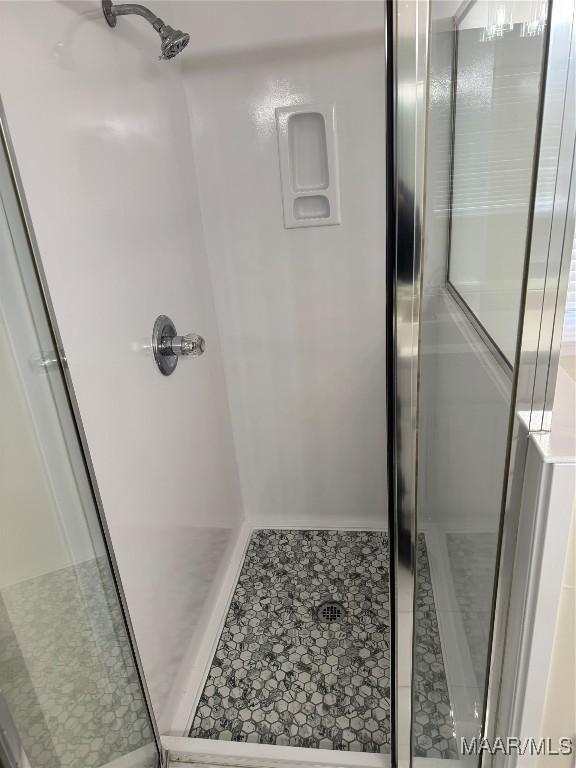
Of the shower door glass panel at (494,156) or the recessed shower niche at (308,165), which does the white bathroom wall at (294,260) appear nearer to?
the recessed shower niche at (308,165)

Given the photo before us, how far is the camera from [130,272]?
4.43 feet

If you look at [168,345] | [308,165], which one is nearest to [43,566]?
[168,345]

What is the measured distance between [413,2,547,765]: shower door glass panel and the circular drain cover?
24.6 inches

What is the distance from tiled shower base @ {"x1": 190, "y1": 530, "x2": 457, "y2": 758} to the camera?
1132 mm

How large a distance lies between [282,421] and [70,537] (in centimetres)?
126

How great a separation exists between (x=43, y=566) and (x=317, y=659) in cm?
107

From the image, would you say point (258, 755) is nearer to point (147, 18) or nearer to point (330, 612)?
point (330, 612)

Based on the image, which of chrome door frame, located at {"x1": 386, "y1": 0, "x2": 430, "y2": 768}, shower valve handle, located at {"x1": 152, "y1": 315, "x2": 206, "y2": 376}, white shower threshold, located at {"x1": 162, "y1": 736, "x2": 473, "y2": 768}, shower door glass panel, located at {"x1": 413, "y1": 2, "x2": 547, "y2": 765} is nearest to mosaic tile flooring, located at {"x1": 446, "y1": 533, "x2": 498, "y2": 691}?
shower door glass panel, located at {"x1": 413, "y1": 2, "x2": 547, "y2": 765}

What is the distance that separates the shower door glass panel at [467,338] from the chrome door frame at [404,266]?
4cm

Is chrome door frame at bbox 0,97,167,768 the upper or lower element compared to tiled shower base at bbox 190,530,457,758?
upper

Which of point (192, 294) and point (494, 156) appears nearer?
point (494, 156)

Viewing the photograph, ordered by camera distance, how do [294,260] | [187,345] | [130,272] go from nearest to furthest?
[130,272] < [187,345] < [294,260]

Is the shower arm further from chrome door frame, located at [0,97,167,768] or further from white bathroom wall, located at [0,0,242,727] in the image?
chrome door frame, located at [0,97,167,768]

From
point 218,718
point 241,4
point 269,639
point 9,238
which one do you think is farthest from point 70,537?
point 241,4
